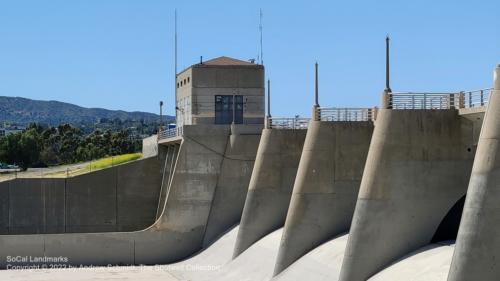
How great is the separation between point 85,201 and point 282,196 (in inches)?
559

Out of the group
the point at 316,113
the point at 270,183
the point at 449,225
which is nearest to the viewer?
the point at 449,225

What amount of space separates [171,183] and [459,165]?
24237mm

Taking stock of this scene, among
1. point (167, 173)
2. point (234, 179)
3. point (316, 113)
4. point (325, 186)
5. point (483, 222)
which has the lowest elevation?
point (234, 179)

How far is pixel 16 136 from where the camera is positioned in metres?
111

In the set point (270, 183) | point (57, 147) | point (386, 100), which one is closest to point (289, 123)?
point (270, 183)

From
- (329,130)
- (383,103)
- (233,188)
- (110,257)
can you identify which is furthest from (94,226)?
(383,103)

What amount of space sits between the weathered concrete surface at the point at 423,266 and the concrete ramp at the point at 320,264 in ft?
11.0

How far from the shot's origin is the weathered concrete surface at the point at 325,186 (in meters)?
38.9

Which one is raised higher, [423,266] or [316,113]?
[316,113]

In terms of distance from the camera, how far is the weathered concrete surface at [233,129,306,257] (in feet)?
152

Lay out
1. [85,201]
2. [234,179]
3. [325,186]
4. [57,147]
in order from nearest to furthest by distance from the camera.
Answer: [325,186] → [234,179] → [85,201] → [57,147]

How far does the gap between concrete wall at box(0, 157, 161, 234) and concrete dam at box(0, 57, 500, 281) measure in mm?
59

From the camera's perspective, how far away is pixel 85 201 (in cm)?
5606

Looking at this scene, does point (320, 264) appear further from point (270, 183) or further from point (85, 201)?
point (85, 201)
